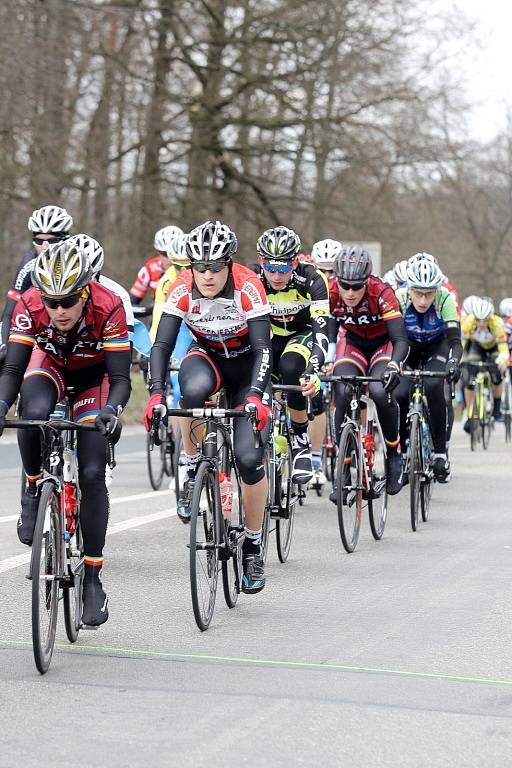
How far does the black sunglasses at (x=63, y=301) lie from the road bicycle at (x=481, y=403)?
1356 centimetres

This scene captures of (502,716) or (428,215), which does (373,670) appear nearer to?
(502,716)

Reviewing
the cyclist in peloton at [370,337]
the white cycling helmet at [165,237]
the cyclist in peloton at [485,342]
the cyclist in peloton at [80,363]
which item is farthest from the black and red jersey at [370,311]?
the cyclist in peloton at [485,342]

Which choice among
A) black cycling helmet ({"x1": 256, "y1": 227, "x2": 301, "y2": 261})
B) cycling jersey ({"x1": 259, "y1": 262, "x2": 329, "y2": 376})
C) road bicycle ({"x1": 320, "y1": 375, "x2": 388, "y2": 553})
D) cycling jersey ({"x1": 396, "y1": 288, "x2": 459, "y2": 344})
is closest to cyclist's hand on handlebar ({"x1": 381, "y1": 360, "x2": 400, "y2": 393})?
road bicycle ({"x1": 320, "y1": 375, "x2": 388, "y2": 553})

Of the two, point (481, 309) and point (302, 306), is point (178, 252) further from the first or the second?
point (481, 309)

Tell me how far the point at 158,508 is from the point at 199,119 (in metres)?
20.0

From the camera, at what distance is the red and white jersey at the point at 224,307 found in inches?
299

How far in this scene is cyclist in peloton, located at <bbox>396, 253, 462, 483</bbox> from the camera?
11.8m

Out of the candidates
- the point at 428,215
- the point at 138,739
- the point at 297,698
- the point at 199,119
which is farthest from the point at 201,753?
the point at 428,215

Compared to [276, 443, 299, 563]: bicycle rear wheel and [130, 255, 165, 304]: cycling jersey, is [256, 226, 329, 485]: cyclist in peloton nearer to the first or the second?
[276, 443, 299, 563]: bicycle rear wheel

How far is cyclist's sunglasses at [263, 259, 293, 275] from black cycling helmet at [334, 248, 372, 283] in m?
0.46

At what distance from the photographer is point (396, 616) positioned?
7387mm

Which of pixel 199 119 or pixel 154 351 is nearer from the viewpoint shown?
pixel 154 351

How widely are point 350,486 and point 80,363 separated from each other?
3.46 m

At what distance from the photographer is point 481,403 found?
1981 cm
